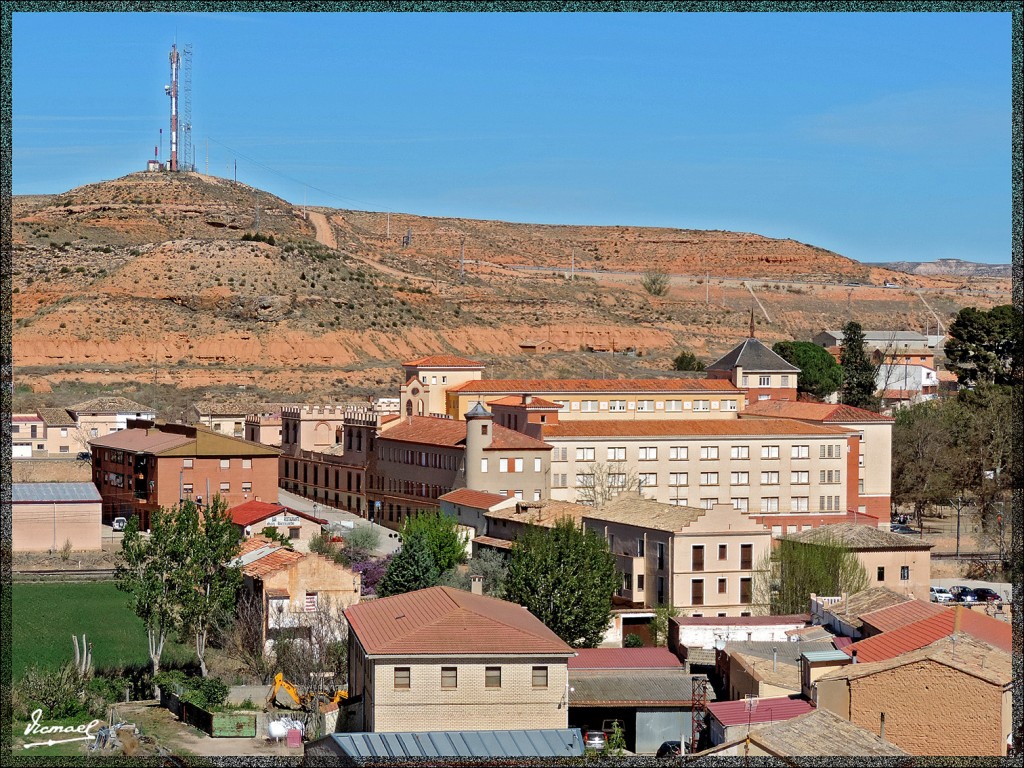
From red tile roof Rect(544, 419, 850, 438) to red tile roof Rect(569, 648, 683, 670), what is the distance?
20977 mm

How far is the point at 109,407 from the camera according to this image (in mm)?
67125

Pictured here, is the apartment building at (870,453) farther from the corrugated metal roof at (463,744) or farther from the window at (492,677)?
the corrugated metal roof at (463,744)

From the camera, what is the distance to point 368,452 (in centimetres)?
5775

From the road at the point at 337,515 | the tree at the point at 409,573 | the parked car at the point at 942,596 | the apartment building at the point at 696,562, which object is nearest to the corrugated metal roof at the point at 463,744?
the tree at the point at 409,573

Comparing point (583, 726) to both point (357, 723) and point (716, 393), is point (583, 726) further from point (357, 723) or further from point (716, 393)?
point (716, 393)

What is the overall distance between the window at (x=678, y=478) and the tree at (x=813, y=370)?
26.5m

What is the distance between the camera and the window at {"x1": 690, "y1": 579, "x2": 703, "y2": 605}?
128ft

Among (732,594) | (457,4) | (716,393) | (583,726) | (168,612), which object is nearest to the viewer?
(457,4)

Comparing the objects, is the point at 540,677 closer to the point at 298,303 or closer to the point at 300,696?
the point at 300,696

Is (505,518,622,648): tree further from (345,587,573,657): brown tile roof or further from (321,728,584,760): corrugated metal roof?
(321,728,584,760): corrugated metal roof

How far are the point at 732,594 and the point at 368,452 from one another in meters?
21.5

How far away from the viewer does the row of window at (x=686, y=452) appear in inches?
2073

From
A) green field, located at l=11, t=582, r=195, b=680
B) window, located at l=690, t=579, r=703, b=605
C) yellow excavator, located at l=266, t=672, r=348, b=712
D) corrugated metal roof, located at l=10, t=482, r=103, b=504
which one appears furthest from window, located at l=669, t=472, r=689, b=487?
yellow excavator, located at l=266, t=672, r=348, b=712

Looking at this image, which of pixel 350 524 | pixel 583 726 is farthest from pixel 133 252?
pixel 583 726
